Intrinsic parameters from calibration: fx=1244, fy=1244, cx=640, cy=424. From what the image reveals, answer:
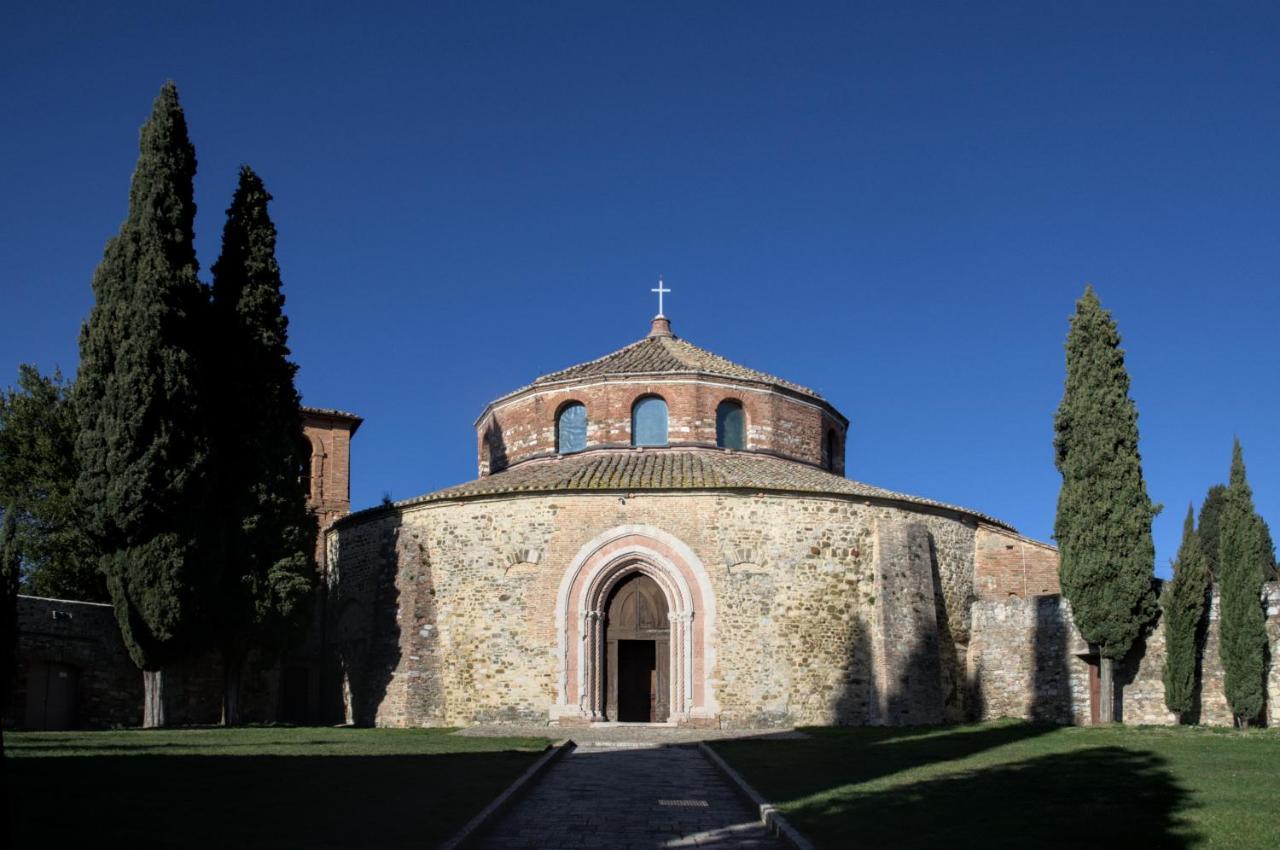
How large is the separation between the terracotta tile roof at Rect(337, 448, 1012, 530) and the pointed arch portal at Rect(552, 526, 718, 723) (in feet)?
4.67

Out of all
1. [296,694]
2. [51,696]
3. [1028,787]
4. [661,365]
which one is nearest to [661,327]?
[661,365]

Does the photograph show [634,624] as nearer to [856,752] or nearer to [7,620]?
[856,752]

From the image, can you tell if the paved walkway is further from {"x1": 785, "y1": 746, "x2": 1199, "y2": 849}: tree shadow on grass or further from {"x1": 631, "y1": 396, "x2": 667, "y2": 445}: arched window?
{"x1": 631, "y1": 396, "x2": 667, "y2": 445}: arched window

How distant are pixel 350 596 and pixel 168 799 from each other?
64.5ft

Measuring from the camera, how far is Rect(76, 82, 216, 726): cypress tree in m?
25.7

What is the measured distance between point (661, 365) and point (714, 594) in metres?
8.61

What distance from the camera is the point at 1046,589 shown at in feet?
105

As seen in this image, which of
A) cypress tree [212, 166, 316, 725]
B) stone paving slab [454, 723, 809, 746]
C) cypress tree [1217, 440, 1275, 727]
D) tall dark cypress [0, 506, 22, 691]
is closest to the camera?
stone paving slab [454, 723, 809, 746]

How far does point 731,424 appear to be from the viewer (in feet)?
110

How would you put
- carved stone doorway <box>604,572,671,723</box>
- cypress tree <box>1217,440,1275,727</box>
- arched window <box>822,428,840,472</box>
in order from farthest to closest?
arched window <box>822,428,840,472</box> → carved stone doorway <box>604,572,671,723</box> → cypress tree <box>1217,440,1275,727</box>

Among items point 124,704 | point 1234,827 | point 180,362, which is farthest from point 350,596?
point 1234,827

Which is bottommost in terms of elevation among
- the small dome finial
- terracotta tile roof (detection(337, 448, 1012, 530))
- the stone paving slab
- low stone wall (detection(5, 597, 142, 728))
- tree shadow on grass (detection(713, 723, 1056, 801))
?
the stone paving slab

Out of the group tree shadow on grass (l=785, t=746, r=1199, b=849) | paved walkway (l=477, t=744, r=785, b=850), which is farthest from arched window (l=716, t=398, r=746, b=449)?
tree shadow on grass (l=785, t=746, r=1199, b=849)

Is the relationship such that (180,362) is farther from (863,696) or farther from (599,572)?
(863,696)
